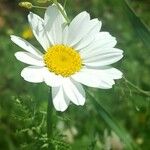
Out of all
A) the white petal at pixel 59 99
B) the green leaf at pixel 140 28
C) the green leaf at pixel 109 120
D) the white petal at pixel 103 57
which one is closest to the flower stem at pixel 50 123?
the white petal at pixel 59 99

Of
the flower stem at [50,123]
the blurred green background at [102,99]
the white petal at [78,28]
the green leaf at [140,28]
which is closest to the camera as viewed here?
the flower stem at [50,123]

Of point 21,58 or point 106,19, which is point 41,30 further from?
point 106,19

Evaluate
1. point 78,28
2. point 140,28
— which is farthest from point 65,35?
point 140,28

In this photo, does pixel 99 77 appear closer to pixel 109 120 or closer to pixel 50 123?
pixel 50 123

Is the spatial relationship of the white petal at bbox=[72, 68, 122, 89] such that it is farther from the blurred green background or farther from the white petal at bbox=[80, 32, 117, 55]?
the blurred green background

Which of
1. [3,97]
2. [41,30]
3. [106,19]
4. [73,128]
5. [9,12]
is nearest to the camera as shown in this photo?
[41,30]

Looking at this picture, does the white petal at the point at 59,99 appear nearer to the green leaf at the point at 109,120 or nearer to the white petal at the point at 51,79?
the white petal at the point at 51,79

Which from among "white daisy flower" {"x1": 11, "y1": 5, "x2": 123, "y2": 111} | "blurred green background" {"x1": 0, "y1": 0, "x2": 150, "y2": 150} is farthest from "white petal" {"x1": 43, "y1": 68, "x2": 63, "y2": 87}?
"blurred green background" {"x1": 0, "y1": 0, "x2": 150, "y2": 150}

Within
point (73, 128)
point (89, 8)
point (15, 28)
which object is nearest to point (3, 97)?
point (73, 128)
